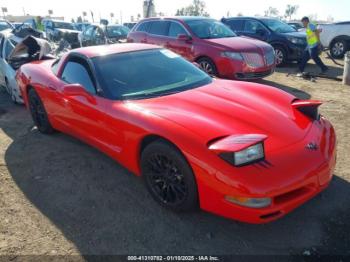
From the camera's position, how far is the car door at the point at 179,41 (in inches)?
323

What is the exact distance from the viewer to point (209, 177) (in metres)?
2.54

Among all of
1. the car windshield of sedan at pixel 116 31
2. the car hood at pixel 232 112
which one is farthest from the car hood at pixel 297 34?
the car windshield of sedan at pixel 116 31

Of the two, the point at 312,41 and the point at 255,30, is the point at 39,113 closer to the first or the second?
the point at 312,41

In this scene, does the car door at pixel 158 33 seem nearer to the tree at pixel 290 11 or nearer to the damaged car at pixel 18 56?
the damaged car at pixel 18 56

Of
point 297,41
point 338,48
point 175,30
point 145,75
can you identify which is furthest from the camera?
point 338,48

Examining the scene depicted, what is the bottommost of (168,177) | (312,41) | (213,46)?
(168,177)

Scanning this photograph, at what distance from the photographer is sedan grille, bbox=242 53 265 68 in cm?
747

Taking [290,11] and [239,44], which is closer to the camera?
[239,44]

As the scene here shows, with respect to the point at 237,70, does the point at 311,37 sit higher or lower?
higher

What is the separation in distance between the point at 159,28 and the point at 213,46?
7.11 feet

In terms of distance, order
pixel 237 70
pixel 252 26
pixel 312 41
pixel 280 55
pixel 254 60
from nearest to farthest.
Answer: pixel 237 70, pixel 254 60, pixel 312 41, pixel 280 55, pixel 252 26

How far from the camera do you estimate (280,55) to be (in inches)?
423

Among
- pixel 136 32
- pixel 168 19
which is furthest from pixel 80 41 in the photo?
pixel 168 19

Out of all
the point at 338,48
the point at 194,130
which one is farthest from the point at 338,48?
the point at 194,130
